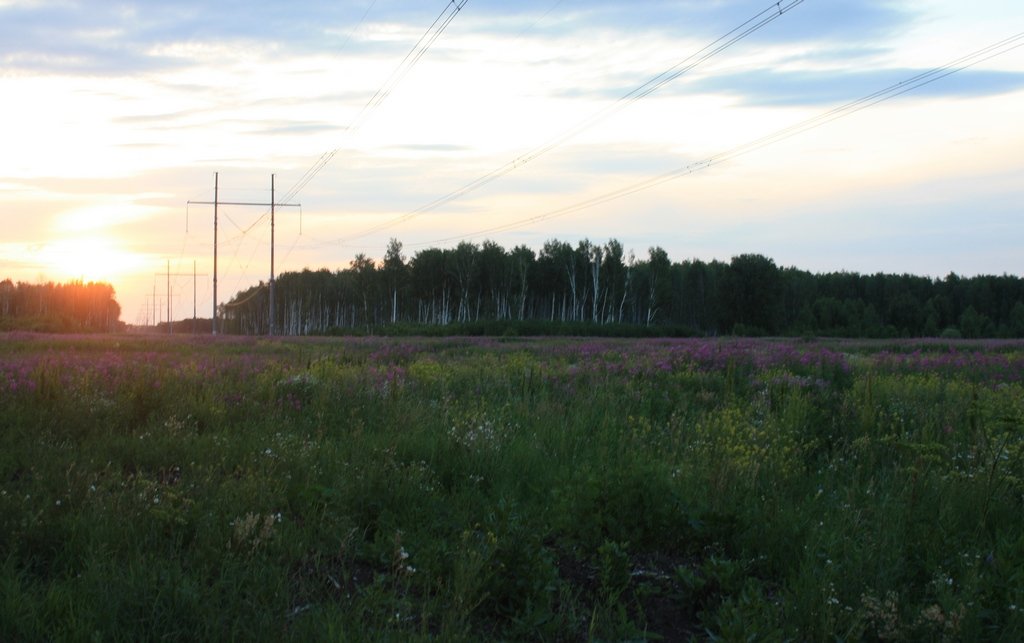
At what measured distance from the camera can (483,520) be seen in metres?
5.58

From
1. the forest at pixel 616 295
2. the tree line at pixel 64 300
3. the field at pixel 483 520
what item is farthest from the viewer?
the tree line at pixel 64 300

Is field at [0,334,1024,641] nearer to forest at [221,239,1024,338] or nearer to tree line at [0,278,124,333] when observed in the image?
forest at [221,239,1024,338]

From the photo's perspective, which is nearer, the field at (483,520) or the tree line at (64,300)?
the field at (483,520)

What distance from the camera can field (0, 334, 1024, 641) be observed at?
424cm

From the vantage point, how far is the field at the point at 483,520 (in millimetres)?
4238

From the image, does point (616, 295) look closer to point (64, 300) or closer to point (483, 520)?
point (483, 520)

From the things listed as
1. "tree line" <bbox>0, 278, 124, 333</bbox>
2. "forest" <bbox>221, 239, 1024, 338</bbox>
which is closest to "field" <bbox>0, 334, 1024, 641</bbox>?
"forest" <bbox>221, 239, 1024, 338</bbox>

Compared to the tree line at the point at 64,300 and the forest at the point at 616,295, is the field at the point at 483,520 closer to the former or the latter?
the forest at the point at 616,295

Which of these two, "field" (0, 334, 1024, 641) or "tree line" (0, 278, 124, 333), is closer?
"field" (0, 334, 1024, 641)

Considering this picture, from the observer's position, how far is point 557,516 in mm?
5609

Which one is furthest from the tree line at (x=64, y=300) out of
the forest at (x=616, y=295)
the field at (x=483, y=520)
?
the field at (x=483, y=520)

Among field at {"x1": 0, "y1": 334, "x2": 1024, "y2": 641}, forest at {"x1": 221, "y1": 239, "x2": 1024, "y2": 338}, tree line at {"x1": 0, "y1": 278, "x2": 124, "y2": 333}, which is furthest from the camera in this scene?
tree line at {"x1": 0, "y1": 278, "x2": 124, "y2": 333}

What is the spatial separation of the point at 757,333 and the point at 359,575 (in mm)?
81777

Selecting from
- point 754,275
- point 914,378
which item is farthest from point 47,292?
point 914,378
